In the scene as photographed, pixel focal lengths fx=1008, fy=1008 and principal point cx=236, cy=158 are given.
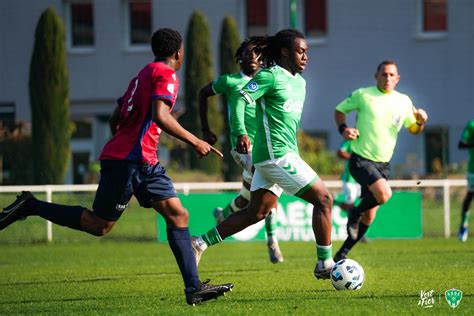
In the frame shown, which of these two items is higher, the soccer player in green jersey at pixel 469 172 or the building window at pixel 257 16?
the building window at pixel 257 16

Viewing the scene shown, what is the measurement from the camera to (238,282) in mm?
10094

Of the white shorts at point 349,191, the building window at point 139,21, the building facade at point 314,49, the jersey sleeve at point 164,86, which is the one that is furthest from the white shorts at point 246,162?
the building window at point 139,21

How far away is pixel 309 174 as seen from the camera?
8.87 metres

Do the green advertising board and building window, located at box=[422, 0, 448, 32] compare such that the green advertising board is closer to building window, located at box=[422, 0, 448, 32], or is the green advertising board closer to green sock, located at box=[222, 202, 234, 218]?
green sock, located at box=[222, 202, 234, 218]

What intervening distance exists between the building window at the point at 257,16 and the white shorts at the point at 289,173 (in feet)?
76.0

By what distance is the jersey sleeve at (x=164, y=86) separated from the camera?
25.5 ft

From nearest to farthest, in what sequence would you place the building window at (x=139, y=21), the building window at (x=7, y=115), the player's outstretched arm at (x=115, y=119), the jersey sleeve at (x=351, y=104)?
the player's outstretched arm at (x=115, y=119)
the jersey sleeve at (x=351, y=104)
the building window at (x=7, y=115)
the building window at (x=139, y=21)

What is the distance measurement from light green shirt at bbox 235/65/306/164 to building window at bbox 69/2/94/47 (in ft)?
80.8

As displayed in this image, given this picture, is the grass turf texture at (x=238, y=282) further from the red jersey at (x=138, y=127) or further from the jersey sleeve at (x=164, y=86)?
the jersey sleeve at (x=164, y=86)

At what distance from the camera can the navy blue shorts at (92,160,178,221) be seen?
8.10m

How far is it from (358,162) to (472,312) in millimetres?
4558

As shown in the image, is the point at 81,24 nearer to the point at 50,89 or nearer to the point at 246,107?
the point at 50,89

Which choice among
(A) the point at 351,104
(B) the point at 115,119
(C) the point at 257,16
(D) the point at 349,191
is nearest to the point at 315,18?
(C) the point at 257,16

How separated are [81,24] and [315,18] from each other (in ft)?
25.2
